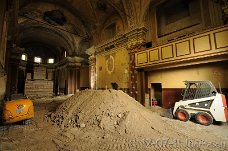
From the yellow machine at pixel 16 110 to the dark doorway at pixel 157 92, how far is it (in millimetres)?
7485

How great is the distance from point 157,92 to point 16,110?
27.0 ft

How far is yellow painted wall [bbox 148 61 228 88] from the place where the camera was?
6.15 m

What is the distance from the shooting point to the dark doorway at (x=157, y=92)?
9.05 meters

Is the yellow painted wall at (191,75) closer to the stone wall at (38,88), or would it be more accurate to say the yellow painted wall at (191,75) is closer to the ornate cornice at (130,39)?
the ornate cornice at (130,39)

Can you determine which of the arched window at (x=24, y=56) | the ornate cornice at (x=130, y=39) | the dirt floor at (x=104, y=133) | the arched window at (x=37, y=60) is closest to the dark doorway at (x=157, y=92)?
the ornate cornice at (x=130, y=39)

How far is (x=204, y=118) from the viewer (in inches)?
192

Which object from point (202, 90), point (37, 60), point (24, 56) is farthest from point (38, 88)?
point (202, 90)

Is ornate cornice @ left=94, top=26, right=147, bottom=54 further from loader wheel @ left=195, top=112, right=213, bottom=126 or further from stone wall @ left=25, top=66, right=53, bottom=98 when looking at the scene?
stone wall @ left=25, top=66, right=53, bottom=98

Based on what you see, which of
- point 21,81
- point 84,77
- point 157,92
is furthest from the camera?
point 21,81

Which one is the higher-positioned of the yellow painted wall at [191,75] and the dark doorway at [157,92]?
the yellow painted wall at [191,75]

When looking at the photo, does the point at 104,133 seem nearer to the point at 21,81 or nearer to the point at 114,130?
the point at 114,130

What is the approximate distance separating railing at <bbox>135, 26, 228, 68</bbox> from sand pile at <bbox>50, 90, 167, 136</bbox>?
143 inches

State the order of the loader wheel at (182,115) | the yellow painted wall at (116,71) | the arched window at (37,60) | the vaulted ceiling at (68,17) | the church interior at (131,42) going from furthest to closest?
the arched window at (37,60) → the vaulted ceiling at (68,17) → the yellow painted wall at (116,71) → the church interior at (131,42) → the loader wheel at (182,115)

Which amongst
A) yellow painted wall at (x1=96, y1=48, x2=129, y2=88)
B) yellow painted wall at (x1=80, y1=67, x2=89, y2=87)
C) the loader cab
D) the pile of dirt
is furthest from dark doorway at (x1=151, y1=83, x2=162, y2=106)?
yellow painted wall at (x1=80, y1=67, x2=89, y2=87)
